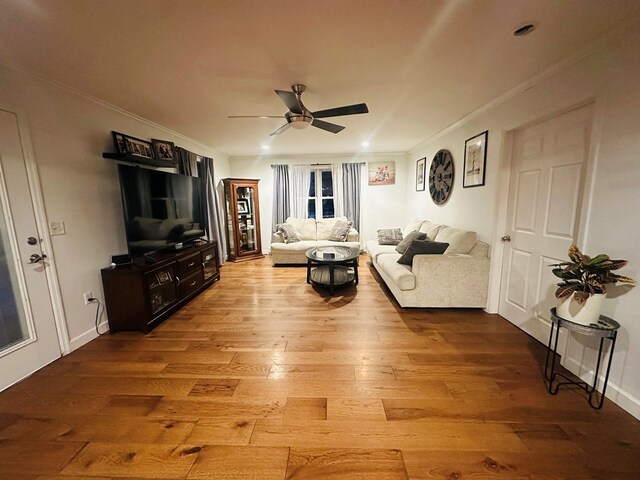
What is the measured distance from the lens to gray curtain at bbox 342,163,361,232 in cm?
587

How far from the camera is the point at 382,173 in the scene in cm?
591

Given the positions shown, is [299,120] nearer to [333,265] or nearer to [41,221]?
[333,265]

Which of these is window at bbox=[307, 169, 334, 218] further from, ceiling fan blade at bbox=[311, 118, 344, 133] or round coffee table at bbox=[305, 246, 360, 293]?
ceiling fan blade at bbox=[311, 118, 344, 133]

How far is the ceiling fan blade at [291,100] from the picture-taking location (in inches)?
80.2

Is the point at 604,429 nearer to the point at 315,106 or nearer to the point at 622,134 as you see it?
the point at 622,134

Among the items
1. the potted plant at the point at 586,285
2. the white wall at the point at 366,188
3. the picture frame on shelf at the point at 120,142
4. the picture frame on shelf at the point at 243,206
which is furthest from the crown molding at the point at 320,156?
the potted plant at the point at 586,285

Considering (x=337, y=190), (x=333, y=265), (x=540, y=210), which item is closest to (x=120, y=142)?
(x=333, y=265)

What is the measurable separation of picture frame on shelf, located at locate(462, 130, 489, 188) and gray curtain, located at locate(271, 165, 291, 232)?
3.74 m

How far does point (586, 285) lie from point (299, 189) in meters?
5.17

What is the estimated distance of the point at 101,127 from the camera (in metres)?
2.65

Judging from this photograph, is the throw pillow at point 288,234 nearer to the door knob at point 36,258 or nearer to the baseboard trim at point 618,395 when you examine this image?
the door knob at point 36,258

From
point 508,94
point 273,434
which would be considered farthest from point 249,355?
point 508,94

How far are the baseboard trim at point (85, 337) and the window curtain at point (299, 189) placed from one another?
4087 millimetres

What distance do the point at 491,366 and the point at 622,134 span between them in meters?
1.79
